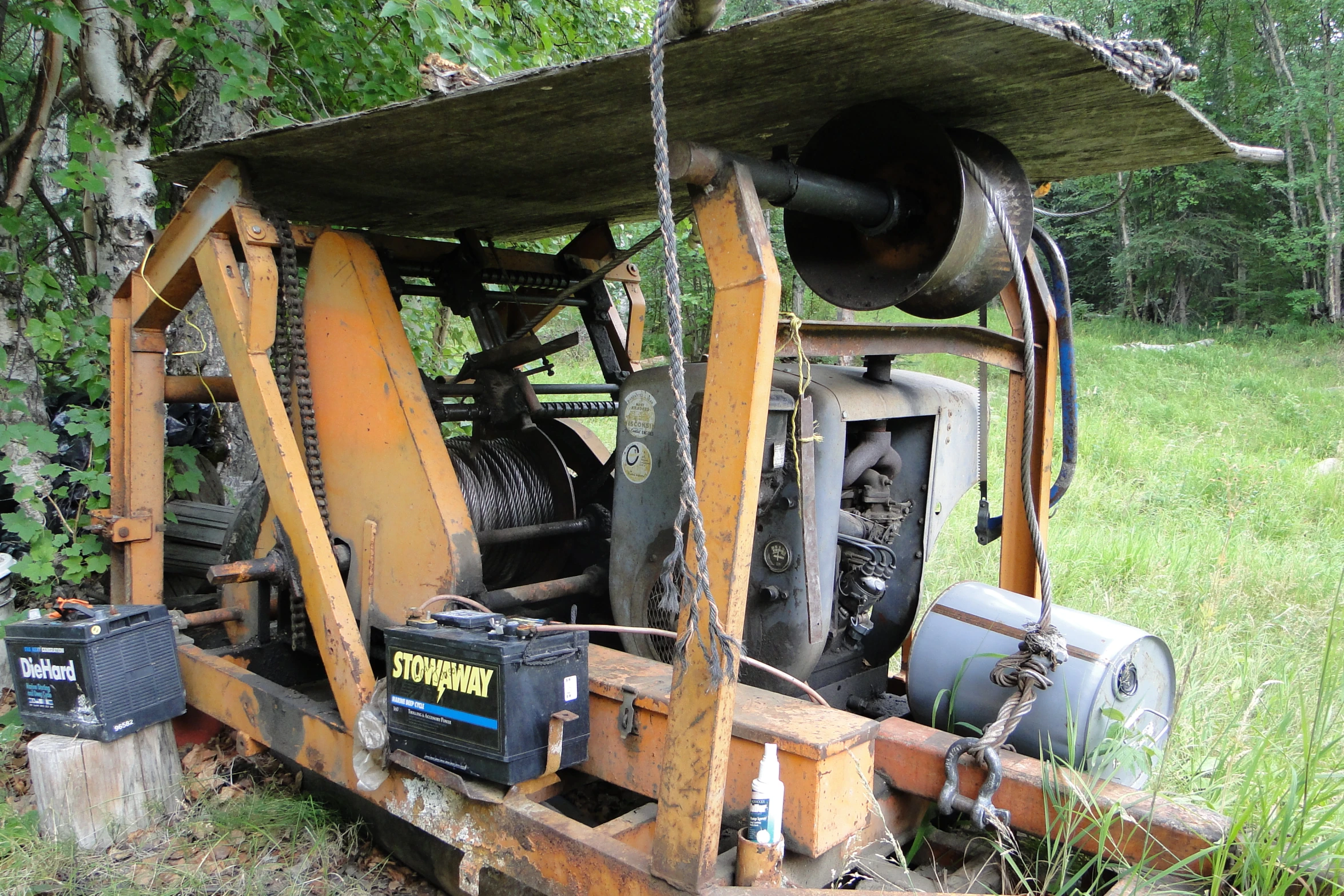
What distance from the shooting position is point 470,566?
3180mm

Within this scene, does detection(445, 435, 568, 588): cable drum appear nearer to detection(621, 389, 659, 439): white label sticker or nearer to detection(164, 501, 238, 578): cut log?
detection(621, 389, 659, 439): white label sticker

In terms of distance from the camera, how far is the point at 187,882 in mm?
3209

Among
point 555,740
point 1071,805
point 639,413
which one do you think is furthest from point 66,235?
point 1071,805

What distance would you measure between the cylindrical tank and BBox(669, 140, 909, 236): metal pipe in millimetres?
1257

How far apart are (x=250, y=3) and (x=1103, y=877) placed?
4804mm

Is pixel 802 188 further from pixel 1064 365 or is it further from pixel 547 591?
pixel 547 591

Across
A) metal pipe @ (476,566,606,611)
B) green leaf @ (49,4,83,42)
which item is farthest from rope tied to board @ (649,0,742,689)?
green leaf @ (49,4,83,42)

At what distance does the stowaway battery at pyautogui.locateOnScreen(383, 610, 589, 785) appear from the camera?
2.45 meters

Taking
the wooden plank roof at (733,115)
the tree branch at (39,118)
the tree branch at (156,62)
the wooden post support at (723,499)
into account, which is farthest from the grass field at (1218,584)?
the tree branch at (156,62)

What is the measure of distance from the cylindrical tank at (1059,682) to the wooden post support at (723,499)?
1065 mm

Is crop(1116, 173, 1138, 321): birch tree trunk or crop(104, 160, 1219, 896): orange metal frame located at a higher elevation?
crop(1116, 173, 1138, 321): birch tree trunk

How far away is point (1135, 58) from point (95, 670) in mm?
3892

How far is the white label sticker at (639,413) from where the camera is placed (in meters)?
3.19

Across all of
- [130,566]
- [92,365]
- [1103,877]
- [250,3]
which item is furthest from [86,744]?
[1103,877]
